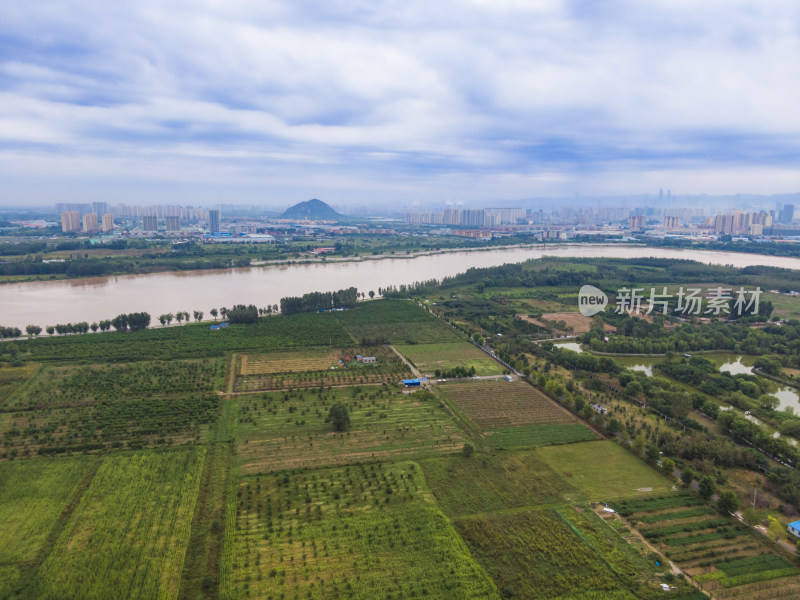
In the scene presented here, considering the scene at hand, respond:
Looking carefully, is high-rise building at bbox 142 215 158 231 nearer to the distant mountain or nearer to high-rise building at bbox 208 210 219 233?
high-rise building at bbox 208 210 219 233

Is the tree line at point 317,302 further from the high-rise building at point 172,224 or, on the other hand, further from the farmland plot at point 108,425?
the high-rise building at point 172,224

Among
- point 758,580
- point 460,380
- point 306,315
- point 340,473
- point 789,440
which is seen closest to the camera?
point 758,580

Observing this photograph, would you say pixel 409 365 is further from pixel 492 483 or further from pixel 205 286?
pixel 205 286

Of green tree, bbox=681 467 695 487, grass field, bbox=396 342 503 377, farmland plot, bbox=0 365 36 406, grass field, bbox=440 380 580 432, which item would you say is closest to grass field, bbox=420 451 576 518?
grass field, bbox=440 380 580 432

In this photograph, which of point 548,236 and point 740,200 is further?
point 740,200

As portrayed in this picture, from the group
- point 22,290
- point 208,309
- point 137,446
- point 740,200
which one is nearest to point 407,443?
point 137,446

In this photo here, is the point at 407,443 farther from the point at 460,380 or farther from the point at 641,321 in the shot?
the point at 641,321

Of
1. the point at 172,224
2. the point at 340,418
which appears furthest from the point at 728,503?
the point at 172,224
